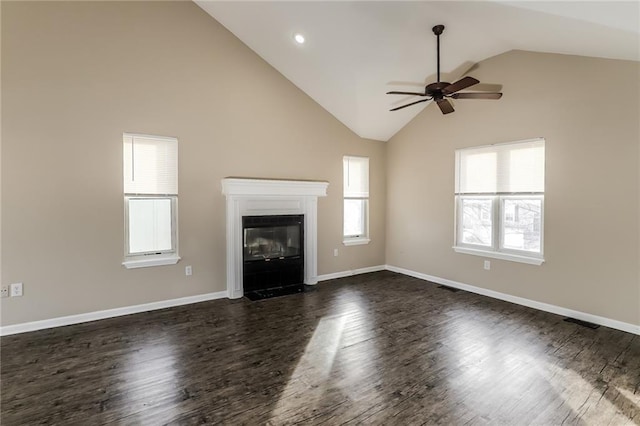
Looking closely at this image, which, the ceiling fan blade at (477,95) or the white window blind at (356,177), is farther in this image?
the white window blind at (356,177)

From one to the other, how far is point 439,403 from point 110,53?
4.72 metres

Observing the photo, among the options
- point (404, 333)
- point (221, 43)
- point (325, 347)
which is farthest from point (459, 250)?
point (221, 43)

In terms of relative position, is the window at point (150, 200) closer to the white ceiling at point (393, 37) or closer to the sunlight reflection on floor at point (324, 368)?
the white ceiling at point (393, 37)

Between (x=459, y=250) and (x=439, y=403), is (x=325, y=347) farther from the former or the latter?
(x=459, y=250)

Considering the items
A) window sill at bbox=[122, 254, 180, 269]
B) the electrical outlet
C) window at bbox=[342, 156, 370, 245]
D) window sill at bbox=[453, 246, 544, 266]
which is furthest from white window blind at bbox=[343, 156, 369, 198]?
the electrical outlet

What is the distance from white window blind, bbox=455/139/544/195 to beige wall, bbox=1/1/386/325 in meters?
2.80

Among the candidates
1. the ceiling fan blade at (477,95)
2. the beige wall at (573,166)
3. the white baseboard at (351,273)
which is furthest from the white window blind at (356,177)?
the ceiling fan blade at (477,95)

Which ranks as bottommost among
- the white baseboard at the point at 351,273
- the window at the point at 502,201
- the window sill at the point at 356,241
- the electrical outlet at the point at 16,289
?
the white baseboard at the point at 351,273

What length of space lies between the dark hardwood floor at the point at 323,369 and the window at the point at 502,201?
0.91m

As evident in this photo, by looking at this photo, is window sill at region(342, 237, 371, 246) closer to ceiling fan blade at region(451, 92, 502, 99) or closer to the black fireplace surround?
the black fireplace surround

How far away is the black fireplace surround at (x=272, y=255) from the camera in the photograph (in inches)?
186

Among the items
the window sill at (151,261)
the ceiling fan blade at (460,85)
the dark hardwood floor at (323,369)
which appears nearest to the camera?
the dark hardwood floor at (323,369)

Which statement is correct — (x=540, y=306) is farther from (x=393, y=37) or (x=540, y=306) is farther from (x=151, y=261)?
(x=151, y=261)

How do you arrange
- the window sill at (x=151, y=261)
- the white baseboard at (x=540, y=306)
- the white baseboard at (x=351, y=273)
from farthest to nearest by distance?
the white baseboard at (x=351, y=273), the window sill at (x=151, y=261), the white baseboard at (x=540, y=306)
